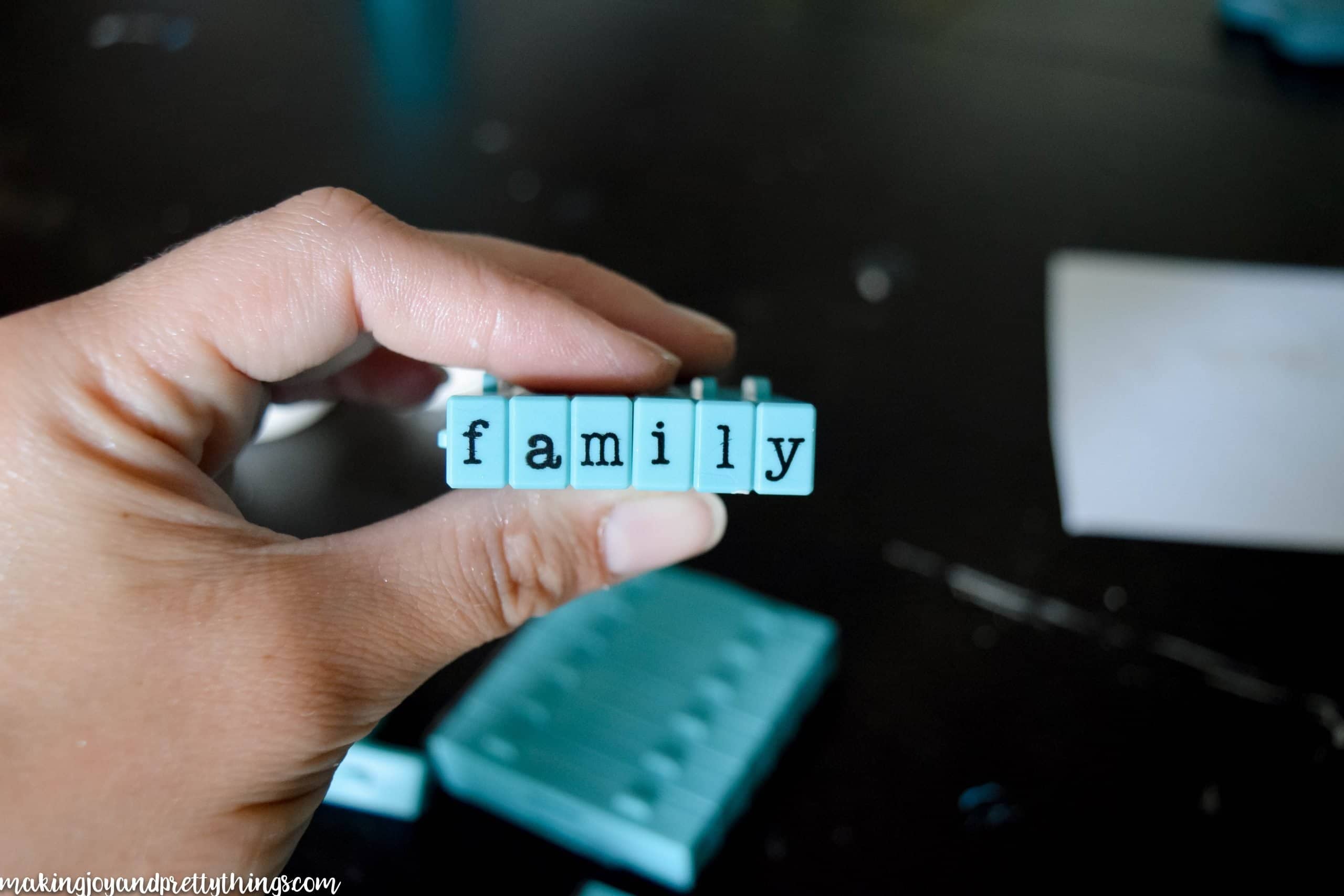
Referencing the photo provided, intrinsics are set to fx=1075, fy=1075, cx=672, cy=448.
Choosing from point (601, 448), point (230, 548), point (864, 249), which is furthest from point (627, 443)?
point (864, 249)

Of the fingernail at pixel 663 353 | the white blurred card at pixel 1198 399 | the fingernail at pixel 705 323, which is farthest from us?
the white blurred card at pixel 1198 399

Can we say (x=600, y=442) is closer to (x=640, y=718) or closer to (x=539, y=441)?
(x=539, y=441)

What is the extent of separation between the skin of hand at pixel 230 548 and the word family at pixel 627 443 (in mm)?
63

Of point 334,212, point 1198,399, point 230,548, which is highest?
point 334,212

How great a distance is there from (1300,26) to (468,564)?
4.17 feet

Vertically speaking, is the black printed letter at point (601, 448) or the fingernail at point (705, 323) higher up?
the black printed letter at point (601, 448)

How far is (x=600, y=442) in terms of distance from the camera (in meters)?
0.47

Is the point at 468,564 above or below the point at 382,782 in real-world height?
above

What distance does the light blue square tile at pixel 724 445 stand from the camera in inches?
18.3

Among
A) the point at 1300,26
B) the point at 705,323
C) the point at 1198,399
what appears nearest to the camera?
the point at 705,323

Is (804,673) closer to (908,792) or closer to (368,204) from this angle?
(908,792)

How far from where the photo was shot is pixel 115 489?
1.52 ft

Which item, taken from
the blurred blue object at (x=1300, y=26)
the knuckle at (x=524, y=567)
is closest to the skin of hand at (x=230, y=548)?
the knuckle at (x=524, y=567)

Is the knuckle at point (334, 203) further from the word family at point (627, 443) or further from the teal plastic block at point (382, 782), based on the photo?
the teal plastic block at point (382, 782)
